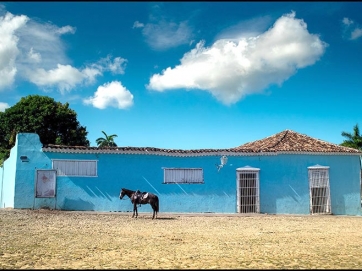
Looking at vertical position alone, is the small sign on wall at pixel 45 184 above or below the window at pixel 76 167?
below

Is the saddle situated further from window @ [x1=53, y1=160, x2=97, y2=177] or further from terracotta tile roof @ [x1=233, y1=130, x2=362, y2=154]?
terracotta tile roof @ [x1=233, y1=130, x2=362, y2=154]

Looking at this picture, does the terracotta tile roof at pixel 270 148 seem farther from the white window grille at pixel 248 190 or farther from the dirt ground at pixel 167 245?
the dirt ground at pixel 167 245

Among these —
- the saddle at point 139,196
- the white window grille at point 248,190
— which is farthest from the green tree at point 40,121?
the white window grille at point 248,190

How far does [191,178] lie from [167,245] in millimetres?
9733

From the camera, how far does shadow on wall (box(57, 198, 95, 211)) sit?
17.1 meters

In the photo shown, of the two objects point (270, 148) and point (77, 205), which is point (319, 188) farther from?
point (77, 205)

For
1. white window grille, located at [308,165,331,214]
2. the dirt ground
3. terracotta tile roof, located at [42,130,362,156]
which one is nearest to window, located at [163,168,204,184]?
terracotta tile roof, located at [42,130,362,156]

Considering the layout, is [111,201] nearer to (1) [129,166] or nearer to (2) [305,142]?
(1) [129,166]

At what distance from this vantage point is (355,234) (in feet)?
37.6

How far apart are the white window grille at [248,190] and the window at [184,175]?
77.0 inches

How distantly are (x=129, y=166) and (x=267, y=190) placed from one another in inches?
274

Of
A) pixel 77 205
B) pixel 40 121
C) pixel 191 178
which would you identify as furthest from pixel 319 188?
pixel 40 121

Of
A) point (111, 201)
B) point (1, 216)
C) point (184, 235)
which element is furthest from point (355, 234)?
point (1, 216)

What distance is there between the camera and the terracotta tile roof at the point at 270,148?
17422mm
